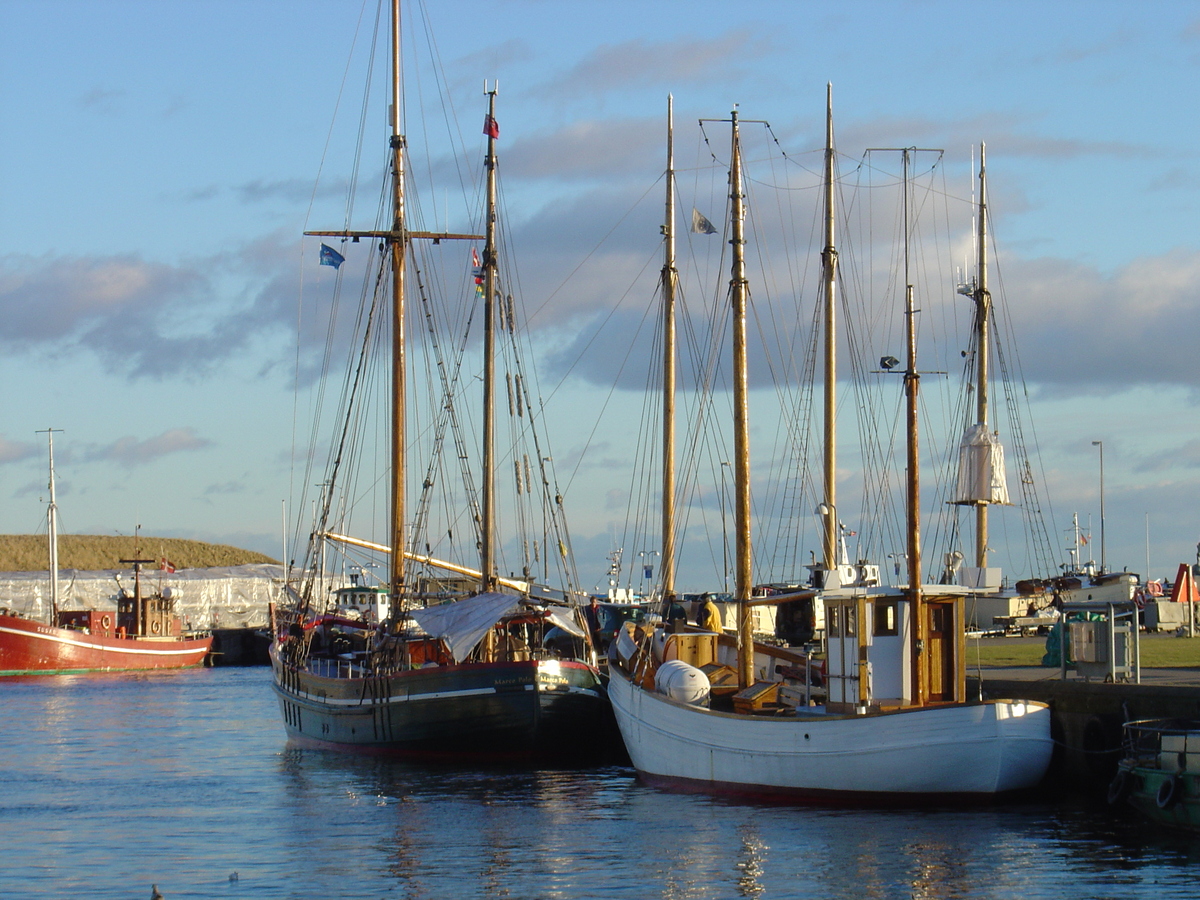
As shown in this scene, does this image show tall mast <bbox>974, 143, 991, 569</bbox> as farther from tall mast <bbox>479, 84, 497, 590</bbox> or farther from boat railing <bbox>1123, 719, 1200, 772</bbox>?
boat railing <bbox>1123, 719, 1200, 772</bbox>

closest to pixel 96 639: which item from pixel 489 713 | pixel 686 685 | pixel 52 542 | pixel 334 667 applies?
pixel 52 542

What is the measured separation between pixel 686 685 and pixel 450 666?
385 inches

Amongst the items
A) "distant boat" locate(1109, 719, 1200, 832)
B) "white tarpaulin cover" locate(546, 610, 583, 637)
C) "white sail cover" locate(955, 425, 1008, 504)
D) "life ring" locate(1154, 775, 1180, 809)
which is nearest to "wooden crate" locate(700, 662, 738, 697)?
"white tarpaulin cover" locate(546, 610, 583, 637)

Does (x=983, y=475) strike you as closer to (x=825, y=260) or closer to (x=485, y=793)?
(x=825, y=260)

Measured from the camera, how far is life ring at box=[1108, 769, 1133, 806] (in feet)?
85.8

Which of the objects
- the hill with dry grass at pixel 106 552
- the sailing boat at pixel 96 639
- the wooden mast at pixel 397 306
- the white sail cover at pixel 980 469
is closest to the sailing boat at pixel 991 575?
the white sail cover at pixel 980 469

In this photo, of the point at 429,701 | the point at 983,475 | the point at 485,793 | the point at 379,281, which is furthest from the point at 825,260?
the point at 485,793

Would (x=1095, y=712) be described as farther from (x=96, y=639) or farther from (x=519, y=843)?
(x=96, y=639)

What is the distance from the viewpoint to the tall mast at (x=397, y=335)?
45.1m

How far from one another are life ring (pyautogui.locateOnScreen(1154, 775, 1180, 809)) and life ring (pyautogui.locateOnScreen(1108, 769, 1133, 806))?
50.8 inches

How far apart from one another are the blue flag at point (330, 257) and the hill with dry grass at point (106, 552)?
415 feet

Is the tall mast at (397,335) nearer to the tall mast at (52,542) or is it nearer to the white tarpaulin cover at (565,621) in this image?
the white tarpaulin cover at (565,621)

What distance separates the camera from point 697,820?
28000mm

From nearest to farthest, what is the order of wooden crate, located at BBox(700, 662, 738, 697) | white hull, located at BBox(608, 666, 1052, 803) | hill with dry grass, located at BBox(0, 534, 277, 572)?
white hull, located at BBox(608, 666, 1052, 803), wooden crate, located at BBox(700, 662, 738, 697), hill with dry grass, located at BBox(0, 534, 277, 572)
